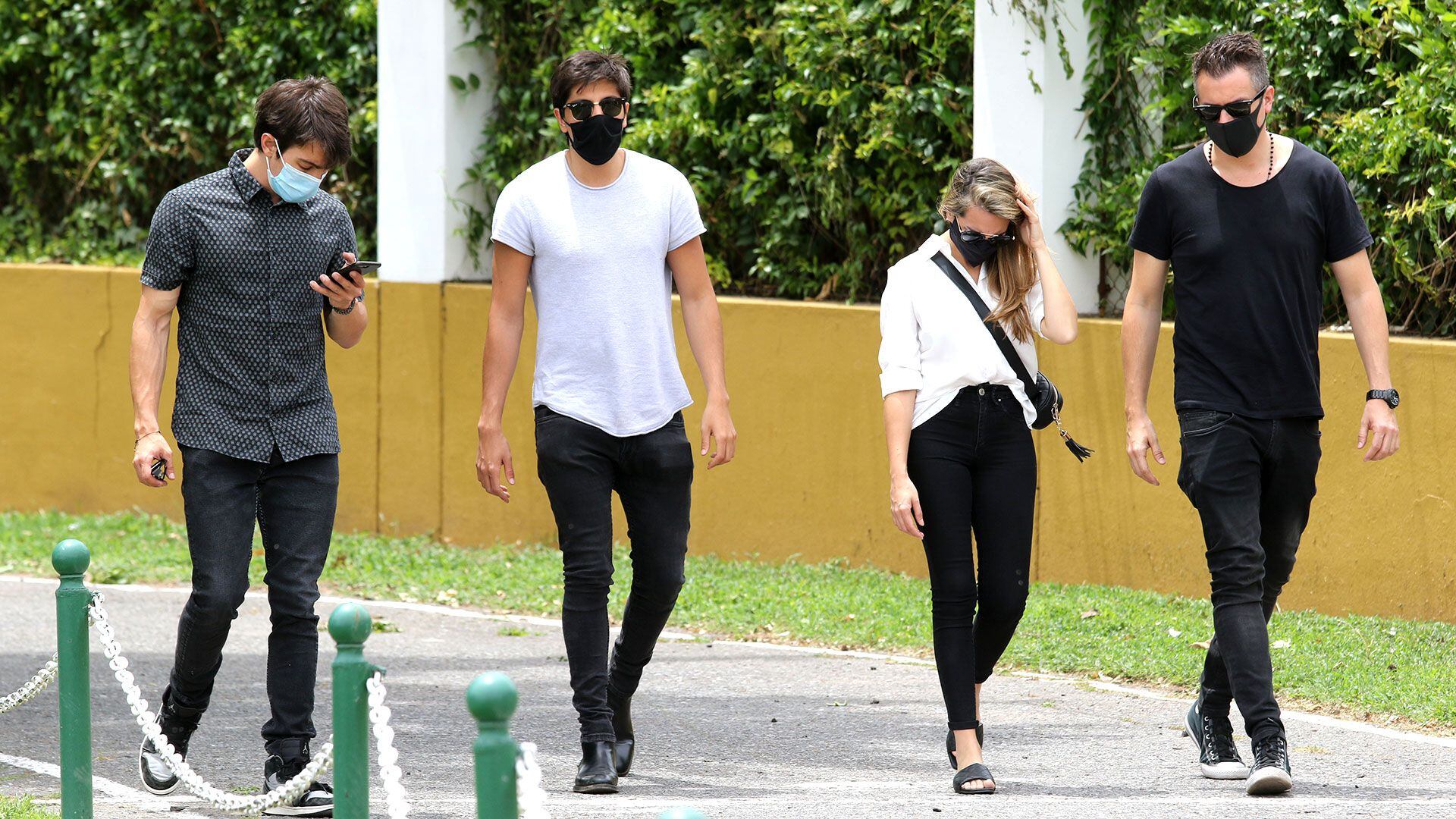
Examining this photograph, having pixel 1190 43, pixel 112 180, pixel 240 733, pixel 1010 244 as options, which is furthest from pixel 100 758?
pixel 112 180

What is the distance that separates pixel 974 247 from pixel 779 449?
14.1ft

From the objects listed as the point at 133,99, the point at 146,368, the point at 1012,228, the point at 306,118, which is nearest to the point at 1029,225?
the point at 1012,228

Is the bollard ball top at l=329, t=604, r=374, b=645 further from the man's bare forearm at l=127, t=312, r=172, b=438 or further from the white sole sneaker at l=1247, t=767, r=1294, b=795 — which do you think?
the white sole sneaker at l=1247, t=767, r=1294, b=795

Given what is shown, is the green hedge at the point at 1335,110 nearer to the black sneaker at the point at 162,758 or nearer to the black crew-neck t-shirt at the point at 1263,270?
the black crew-neck t-shirt at the point at 1263,270

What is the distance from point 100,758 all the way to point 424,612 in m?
2.94

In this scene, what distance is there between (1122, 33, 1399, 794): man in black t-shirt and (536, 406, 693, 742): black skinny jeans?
4.89 ft

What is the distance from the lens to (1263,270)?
527cm

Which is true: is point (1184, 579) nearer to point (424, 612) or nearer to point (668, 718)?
point (668, 718)

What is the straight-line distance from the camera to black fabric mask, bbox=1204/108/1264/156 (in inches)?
206

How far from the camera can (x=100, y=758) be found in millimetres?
5961

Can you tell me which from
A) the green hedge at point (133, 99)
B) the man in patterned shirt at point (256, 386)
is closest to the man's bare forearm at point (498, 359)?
the man in patterned shirt at point (256, 386)

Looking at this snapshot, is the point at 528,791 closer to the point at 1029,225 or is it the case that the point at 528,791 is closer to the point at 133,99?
the point at 1029,225

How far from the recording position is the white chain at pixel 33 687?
5.38m

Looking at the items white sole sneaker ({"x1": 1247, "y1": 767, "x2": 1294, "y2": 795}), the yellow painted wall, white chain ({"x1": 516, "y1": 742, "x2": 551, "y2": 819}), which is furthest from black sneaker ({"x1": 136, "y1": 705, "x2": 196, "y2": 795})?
the yellow painted wall
